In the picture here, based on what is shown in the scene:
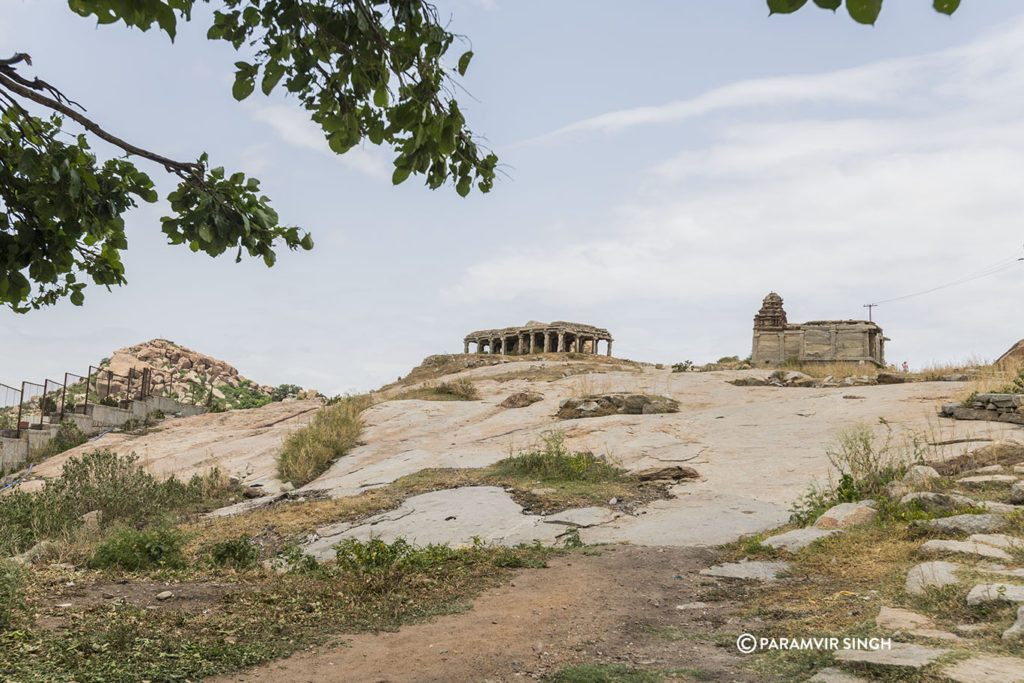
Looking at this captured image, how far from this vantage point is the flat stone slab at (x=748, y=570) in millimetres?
5941

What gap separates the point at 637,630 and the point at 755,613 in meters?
0.91

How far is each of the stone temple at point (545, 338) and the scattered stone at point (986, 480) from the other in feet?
107

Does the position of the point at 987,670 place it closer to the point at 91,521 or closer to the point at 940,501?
the point at 940,501

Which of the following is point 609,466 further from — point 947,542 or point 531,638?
point 531,638

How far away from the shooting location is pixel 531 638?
4578 mm

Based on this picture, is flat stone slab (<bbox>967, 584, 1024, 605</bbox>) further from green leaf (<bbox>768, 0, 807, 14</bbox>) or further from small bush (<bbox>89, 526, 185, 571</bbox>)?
small bush (<bbox>89, 526, 185, 571</bbox>)

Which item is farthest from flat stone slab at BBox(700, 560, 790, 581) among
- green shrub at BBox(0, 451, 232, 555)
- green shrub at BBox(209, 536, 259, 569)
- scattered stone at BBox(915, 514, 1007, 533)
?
green shrub at BBox(0, 451, 232, 555)

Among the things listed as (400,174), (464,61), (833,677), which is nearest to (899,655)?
(833,677)

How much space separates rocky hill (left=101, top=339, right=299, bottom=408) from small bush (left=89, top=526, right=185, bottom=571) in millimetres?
43032

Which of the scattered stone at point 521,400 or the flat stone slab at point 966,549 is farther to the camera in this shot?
the scattered stone at point 521,400

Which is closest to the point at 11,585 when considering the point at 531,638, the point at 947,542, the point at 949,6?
the point at 531,638

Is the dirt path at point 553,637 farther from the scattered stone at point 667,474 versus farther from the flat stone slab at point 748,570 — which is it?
the scattered stone at point 667,474

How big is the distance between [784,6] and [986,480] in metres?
7.64

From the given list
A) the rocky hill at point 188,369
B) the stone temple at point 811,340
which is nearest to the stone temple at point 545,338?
the stone temple at point 811,340
